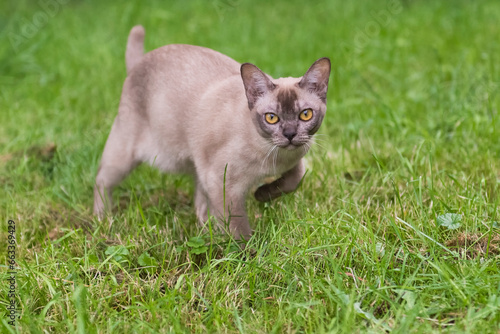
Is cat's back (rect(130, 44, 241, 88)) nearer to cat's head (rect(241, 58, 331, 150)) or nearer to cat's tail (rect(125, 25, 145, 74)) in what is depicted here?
cat's tail (rect(125, 25, 145, 74))

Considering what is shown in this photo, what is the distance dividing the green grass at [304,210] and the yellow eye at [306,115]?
1.57 ft

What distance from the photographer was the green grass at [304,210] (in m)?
2.30

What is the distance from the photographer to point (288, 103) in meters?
2.73

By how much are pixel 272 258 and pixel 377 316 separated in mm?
510

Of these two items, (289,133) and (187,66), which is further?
(187,66)

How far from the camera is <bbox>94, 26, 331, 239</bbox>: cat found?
279 cm

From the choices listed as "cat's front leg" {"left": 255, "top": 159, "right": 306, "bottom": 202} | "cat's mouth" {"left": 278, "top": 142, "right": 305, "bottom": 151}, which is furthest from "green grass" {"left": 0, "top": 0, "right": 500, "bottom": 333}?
"cat's mouth" {"left": 278, "top": 142, "right": 305, "bottom": 151}

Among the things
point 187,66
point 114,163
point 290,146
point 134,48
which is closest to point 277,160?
point 290,146

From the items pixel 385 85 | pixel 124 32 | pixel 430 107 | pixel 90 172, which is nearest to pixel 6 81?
pixel 124 32

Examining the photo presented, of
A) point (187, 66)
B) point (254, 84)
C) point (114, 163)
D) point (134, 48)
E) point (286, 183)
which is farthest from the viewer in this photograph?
point (134, 48)

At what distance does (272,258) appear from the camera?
255 centimetres

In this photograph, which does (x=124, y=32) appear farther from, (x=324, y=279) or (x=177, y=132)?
(x=324, y=279)

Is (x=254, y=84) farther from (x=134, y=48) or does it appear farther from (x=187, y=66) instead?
(x=134, y=48)

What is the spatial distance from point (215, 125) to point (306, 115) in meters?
0.55
